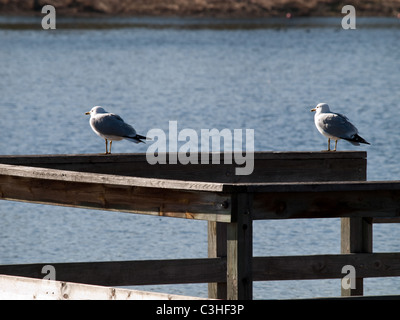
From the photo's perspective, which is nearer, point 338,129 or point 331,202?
point 331,202

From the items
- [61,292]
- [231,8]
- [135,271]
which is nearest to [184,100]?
[135,271]

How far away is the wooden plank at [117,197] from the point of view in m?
4.62

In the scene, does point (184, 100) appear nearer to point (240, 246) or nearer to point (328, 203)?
point (328, 203)

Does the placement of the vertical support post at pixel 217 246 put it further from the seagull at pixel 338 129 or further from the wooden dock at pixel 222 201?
the seagull at pixel 338 129

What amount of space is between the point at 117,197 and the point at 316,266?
97.5 inches

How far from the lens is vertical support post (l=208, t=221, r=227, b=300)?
6867 millimetres

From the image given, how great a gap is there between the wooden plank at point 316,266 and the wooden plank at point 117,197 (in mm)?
2044

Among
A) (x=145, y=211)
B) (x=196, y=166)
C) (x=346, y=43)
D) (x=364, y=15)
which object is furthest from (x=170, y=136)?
(x=364, y=15)

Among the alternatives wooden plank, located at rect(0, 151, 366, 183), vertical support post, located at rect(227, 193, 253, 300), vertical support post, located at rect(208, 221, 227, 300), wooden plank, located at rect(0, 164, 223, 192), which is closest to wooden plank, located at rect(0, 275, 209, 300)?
vertical support post, located at rect(227, 193, 253, 300)

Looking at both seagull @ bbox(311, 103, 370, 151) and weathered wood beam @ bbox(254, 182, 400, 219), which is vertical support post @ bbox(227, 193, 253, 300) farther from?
seagull @ bbox(311, 103, 370, 151)

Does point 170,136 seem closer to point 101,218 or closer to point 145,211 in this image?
point 101,218

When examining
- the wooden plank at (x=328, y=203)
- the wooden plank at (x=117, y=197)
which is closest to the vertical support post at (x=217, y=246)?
the wooden plank at (x=117, y=197)

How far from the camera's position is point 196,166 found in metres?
6.80

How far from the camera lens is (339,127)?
27.7 feet
